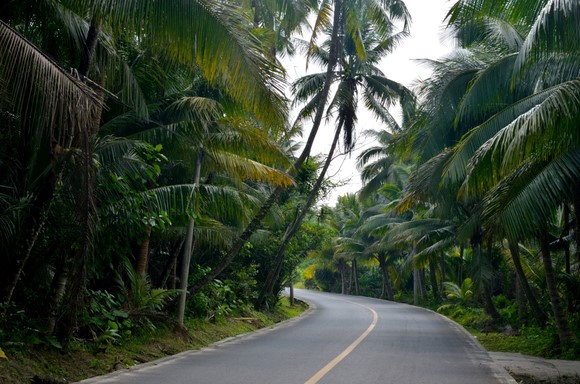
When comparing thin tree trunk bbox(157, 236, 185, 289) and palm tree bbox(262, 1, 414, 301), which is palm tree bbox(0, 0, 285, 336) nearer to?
Result: thin tree trunk bbox(157, 236, 185, 289)

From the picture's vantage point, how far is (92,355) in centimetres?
980

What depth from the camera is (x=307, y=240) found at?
28.1 metres

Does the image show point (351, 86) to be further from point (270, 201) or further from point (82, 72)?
point (82, 72)

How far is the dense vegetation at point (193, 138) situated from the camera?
6.95 meters

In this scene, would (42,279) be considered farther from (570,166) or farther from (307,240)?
(307,240)

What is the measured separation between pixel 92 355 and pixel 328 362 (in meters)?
4.12

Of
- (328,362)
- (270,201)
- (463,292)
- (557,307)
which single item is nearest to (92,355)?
(328,362)

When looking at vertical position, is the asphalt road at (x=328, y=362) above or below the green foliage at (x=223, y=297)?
below

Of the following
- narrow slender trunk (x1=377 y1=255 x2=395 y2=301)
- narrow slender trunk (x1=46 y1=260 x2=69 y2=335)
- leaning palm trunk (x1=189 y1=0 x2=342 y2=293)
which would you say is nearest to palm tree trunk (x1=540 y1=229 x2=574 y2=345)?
leaning palm trunk (x1=189 y1=0 x2=342 y2=293)

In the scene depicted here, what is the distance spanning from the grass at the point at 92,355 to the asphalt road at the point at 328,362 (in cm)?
32

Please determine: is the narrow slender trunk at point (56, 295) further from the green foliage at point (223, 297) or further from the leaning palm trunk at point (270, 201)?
the green foliage at point (223, 297)

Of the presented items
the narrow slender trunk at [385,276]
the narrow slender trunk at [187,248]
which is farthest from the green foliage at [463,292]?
the narrow slender trunk at [187,248]

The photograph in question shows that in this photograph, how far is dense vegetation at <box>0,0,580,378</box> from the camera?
22.8ft

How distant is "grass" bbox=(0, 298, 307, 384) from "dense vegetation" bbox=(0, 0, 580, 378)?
232mm
